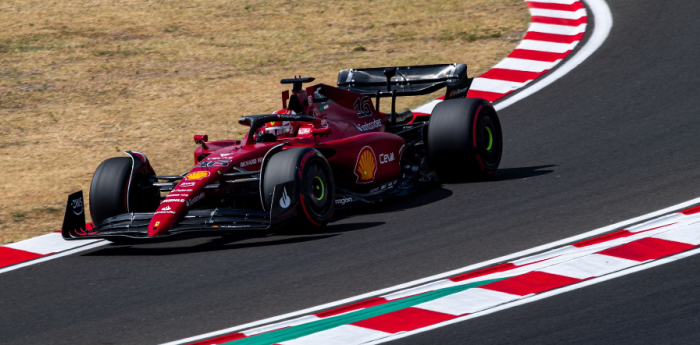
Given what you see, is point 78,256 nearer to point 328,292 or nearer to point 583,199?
point 328,292

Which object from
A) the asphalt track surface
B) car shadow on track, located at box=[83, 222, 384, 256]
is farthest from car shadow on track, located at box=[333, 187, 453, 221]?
car shadow on track, located at box=[83, 222, 384, 256]

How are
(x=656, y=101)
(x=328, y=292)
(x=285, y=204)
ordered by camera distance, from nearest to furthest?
(x=328, y=292)
(x=285, y=204)
(x=656, y=101)

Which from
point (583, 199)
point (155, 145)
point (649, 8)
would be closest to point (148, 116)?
point (155, 145)

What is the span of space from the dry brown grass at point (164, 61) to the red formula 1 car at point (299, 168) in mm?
1081

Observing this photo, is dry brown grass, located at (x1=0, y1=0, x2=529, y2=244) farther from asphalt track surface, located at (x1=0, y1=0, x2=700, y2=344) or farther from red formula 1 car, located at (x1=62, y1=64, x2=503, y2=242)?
asphalt track surface, located at (x1=0, y1=0, x2=700, y2=344)

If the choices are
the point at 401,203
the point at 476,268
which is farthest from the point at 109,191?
the point at 476,268

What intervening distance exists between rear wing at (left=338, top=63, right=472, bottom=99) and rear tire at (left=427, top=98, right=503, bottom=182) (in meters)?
0.91

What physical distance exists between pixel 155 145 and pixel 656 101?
5.44 metres

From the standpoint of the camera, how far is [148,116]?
1230 centimetres

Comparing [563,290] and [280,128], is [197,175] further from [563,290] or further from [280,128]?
[563,290]

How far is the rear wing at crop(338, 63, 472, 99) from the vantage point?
32.0 ft

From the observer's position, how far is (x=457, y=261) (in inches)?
262

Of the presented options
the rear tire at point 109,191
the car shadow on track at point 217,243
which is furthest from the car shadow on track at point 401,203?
the rear tire at point 109,191

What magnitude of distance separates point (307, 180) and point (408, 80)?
284 cm
